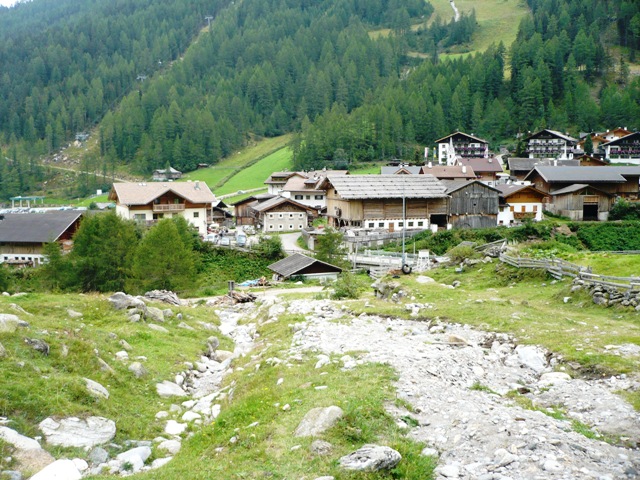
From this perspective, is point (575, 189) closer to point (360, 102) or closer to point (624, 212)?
point (624, 212)

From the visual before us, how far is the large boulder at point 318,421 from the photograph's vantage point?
34.8 ft

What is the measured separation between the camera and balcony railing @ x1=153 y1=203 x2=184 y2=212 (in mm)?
72000

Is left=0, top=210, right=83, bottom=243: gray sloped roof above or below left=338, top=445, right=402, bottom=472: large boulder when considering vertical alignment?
above

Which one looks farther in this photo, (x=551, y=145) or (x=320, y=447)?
(x=551, y=145)

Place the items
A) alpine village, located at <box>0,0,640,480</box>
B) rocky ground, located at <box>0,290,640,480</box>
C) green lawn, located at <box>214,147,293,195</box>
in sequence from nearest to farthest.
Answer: rocky ground, located at <box>0,290,640,480</box>, alpine village, located at <box>0,0,640,480</box>, green lawn, located at <box>214,147,293,195</box>

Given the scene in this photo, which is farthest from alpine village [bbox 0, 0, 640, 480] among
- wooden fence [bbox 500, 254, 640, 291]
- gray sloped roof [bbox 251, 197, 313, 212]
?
gray sloped roof [bbox 251, 197, 313, 212]

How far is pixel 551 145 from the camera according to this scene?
11194 cm

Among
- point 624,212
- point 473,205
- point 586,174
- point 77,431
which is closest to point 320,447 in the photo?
point 77,431

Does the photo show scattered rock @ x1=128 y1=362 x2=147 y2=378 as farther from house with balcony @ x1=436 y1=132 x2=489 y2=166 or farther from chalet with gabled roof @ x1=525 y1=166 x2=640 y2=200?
house with balcony @ x1=436 y1=132 x2=489 y2=166

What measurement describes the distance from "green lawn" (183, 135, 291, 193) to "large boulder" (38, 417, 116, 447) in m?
116

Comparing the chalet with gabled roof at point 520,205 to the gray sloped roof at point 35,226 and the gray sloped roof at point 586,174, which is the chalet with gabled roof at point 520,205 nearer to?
the gray sloped roof at point 586,174

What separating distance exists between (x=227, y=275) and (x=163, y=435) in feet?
150

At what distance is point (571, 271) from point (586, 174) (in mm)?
60884

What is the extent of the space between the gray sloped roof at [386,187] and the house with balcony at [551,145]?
4883 cm
